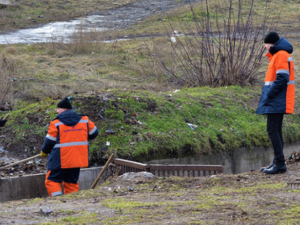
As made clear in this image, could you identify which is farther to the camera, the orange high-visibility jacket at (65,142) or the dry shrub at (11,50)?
the dry shrub at (11,50)

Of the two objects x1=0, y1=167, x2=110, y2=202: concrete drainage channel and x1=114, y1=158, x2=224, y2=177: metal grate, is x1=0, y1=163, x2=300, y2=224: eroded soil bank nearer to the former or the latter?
x1=114, y1=158, x2=224, y2=177: metal grate

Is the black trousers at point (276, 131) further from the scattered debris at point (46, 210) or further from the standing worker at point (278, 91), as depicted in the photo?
the scattered debris at point (46, 210)

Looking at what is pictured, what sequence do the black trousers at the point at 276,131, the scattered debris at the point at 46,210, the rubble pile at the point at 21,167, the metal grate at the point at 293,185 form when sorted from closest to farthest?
the scattered debris at the point at 46,210 < the metal grate at the point at 293,185 < the black trousers at the point at 276,131 < the rubble pile at the point at 21,167

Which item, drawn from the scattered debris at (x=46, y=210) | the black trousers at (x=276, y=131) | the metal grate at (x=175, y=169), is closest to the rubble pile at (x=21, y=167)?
the metal grate at (x=175, y=169)

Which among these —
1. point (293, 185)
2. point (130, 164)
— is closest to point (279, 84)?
point (293, 185)

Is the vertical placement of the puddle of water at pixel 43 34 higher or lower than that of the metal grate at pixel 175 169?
higher

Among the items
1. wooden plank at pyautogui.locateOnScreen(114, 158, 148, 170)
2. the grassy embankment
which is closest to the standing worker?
wooden plank at pyautogui.locateOnScreen(114, 158, 148, 170)

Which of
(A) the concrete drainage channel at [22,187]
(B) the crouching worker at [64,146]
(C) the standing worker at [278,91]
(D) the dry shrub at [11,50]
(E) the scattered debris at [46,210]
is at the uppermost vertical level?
(D) the dry shrub at [11,50]

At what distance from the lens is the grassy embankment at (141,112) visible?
770 centimetres

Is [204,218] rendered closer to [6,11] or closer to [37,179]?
[37,179]

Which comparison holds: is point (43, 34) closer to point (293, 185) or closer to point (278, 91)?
point (278, 91)

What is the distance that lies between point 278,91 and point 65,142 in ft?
10.5

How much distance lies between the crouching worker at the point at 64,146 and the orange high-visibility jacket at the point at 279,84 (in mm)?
2755

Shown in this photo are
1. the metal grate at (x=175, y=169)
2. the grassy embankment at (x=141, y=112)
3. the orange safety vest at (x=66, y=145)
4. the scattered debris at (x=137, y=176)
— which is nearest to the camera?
the orange safety vest at (x=66, y=145)
